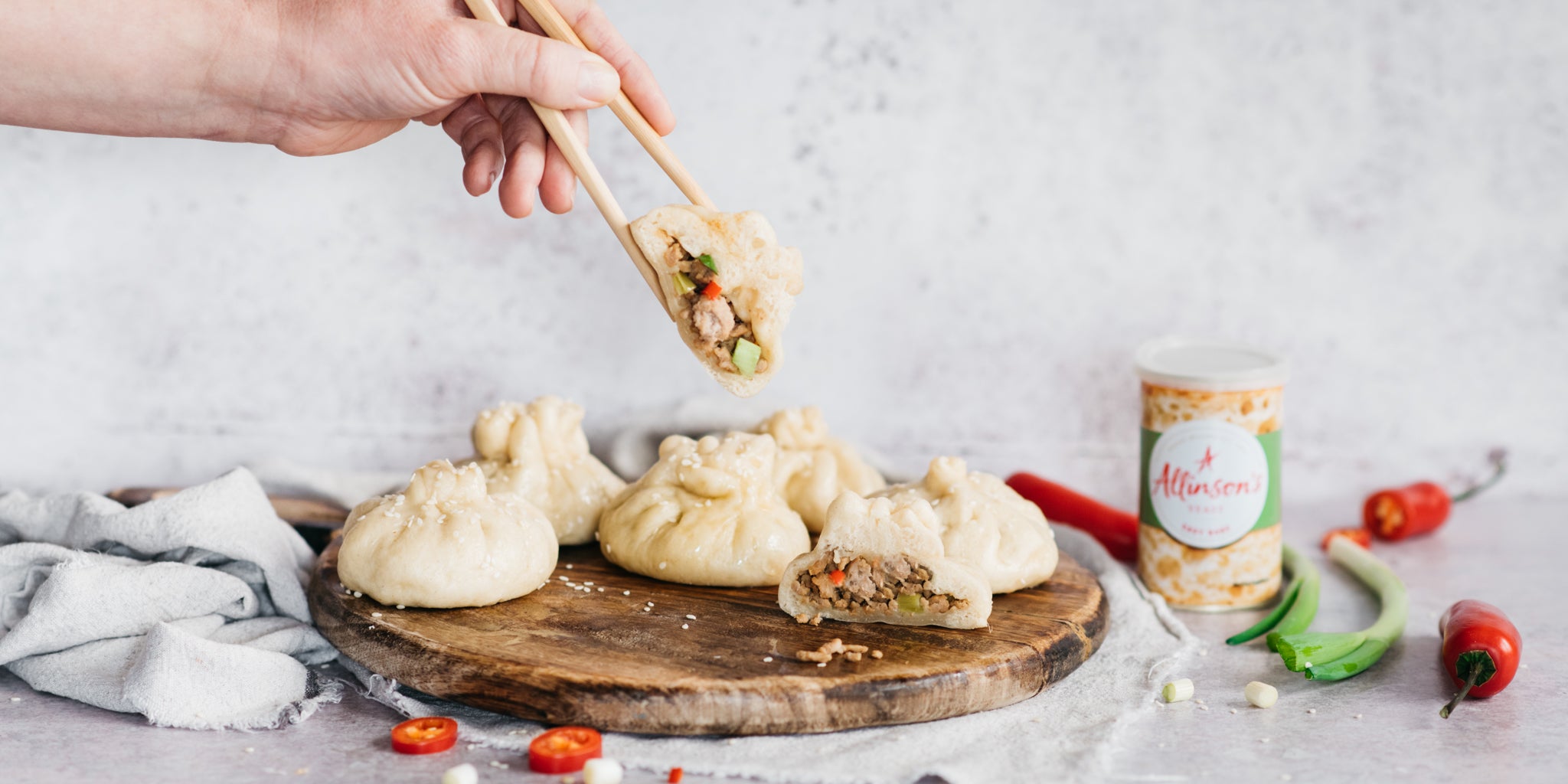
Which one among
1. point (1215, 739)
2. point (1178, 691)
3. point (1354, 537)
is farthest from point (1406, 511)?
point (1215, 739)

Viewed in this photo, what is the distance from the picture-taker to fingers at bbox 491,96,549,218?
307 centimetres

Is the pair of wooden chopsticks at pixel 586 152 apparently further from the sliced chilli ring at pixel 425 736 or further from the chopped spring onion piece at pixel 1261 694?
the chopped spring onion piece at pixel 1261 694

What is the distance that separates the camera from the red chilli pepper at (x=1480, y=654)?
2.29 metres

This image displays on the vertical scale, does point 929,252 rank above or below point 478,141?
below

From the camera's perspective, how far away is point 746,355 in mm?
2617

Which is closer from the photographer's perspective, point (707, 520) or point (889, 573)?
point (889, 573)

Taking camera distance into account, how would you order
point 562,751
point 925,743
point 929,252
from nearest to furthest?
point 562,751 < point 925,743 < point 929,252

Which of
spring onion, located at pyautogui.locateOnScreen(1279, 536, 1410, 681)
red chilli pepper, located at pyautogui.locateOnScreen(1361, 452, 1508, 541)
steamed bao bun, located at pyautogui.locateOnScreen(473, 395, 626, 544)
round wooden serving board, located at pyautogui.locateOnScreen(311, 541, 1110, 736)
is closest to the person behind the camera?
round wooden serving board, located at pyautogui.locateOnScreen(311, 541, 1110, 736)

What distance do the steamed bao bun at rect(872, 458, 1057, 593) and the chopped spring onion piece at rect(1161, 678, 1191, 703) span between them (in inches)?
15.8

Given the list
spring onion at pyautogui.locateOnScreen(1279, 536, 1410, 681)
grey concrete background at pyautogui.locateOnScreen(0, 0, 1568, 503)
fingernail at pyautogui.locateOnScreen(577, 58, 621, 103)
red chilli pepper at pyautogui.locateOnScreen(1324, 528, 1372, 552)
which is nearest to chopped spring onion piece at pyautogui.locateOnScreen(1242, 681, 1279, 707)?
spring onion at pyautogui.locateOnScreen(1279, 536, 1410, 681)

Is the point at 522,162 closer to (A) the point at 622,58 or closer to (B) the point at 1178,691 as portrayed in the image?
(A) the point at 622,58

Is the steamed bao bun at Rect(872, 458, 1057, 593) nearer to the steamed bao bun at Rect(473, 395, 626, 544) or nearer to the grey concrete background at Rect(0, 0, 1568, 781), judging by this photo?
the steamed bao bun at Rect(473, 395, 626, 544)

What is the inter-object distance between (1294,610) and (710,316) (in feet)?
4.68

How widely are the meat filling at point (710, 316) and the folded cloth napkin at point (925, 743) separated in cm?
85
